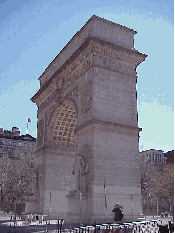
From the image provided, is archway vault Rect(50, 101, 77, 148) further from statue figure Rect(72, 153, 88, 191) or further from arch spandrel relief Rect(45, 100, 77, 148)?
statue figure Rect(72, 153, 88, 191)

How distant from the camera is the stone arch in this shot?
26.2 meters

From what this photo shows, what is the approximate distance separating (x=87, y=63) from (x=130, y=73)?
330 cm

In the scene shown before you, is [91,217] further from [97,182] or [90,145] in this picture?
[90,145]

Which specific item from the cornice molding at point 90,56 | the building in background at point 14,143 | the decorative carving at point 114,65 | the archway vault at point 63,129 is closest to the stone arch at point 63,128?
the archway vault at point 63,129

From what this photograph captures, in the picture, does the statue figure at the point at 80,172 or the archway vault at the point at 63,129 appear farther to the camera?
the archway vault at the point at 63,129

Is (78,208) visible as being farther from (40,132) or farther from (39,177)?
(40,132)

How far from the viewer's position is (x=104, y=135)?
64.2 feet

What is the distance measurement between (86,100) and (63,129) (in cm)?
672

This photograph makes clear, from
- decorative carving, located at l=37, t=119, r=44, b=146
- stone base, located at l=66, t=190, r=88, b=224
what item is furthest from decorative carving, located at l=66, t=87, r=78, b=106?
stone base, located at l=66, t=190, r=88, b=224

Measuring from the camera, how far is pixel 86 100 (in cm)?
2088

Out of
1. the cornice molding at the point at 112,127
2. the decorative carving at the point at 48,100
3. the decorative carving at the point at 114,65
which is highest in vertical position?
the decorative carving at the point at 114,65

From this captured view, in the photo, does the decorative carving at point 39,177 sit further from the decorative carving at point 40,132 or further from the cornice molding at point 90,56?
the cornice molding at point 90,56

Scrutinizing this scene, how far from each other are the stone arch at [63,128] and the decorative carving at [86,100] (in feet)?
15.0

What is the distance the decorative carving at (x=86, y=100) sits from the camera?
2038 centimetres
